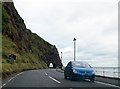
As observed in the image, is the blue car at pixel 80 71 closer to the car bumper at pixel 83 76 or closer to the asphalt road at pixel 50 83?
the car bumper at pixel 83 76

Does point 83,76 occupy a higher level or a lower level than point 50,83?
higher

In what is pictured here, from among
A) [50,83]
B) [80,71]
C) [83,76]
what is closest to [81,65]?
[80,71]

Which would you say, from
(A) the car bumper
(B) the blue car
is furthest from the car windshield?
(A) the car bumper

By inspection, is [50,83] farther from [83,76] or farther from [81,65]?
[81,65]

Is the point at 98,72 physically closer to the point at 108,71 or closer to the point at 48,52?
the point at 108,71

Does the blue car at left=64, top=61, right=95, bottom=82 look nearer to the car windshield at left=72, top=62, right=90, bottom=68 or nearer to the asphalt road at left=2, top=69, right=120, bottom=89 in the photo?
the car windshield at left=72, top=62, right=90, bottom=68

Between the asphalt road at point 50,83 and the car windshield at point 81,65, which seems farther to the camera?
the car windshield at point 81,65

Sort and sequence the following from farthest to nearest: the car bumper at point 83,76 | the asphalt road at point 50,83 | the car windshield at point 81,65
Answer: the car windshield at point 81,65 → the car bumper at point 83,76 → the asphalt road at point 50,83

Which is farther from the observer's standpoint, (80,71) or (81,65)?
(81,65)

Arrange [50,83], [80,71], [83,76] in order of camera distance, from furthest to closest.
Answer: [80,71]
[83,76]
[50,83]

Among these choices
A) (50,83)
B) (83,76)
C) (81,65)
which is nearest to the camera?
(50,83)

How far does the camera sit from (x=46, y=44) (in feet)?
552

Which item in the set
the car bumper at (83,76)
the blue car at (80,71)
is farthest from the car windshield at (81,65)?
the car bumper at (83,76)

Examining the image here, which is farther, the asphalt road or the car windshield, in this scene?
the car windshield
